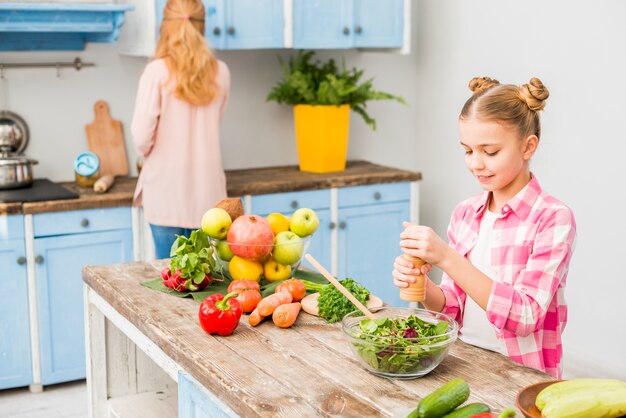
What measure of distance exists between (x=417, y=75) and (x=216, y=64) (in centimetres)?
177

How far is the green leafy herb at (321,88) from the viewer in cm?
449

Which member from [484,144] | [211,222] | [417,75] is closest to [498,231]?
[484,144]

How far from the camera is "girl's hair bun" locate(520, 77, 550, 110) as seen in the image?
1944 mm

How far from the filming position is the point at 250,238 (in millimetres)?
2244

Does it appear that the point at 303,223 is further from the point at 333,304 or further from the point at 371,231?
the point at 371,231

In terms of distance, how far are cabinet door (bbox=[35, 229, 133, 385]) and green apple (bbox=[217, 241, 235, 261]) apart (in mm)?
1675

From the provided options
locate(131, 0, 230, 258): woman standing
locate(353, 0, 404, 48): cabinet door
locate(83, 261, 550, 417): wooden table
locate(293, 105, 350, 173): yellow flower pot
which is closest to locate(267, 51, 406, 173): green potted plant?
locate(293, 105, 350, 173): yellow flower pot

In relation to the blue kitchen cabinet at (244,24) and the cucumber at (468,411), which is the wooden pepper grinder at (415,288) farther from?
the blue kitchen cabinet at (244,24)

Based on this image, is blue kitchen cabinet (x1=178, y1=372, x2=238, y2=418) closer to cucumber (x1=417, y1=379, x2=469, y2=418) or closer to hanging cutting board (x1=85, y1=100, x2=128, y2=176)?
cucumber (x1=417, y1=379, x2=469, y2=418)

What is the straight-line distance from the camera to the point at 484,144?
1.96 metres

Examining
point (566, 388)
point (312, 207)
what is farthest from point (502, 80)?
point (566, 388)

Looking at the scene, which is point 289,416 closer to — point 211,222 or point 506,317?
point 506,317

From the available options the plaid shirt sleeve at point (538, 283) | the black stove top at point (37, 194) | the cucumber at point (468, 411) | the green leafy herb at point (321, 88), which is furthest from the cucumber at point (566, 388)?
the green leafy herb at point (321, 88)

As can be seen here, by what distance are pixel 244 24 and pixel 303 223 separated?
216cm
